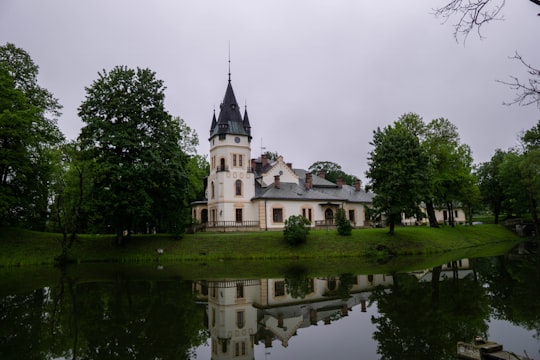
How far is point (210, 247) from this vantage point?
3431 centimetres

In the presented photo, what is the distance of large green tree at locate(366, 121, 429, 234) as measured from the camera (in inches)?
1383

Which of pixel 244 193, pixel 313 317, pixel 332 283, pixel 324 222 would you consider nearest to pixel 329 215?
pixel 324 222

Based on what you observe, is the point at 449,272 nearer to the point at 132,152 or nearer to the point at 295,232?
the point at 295,232

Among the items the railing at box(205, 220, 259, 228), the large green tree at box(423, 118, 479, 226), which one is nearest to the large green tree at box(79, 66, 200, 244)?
the railing at box(205, 220, 259, 228)

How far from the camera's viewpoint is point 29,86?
36094 millimetres

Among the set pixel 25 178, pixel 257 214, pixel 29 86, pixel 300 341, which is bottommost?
pixel 300 341

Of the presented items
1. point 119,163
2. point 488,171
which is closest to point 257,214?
point 119,163

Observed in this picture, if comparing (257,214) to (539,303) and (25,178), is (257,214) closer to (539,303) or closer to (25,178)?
(25,178)

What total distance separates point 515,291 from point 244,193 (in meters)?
31.6

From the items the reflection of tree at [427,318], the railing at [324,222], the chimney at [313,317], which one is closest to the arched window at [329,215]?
the railing at [324,222]

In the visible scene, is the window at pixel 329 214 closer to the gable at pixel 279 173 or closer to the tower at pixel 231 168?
the gable at pixel 279 173

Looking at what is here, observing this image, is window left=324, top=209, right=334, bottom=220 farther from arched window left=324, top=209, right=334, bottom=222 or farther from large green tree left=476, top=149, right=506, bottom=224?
large green tree left=476, top=149, right=506, bottom=224

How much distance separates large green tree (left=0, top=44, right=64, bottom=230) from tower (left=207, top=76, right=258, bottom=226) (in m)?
15.5

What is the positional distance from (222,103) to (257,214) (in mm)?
12967
